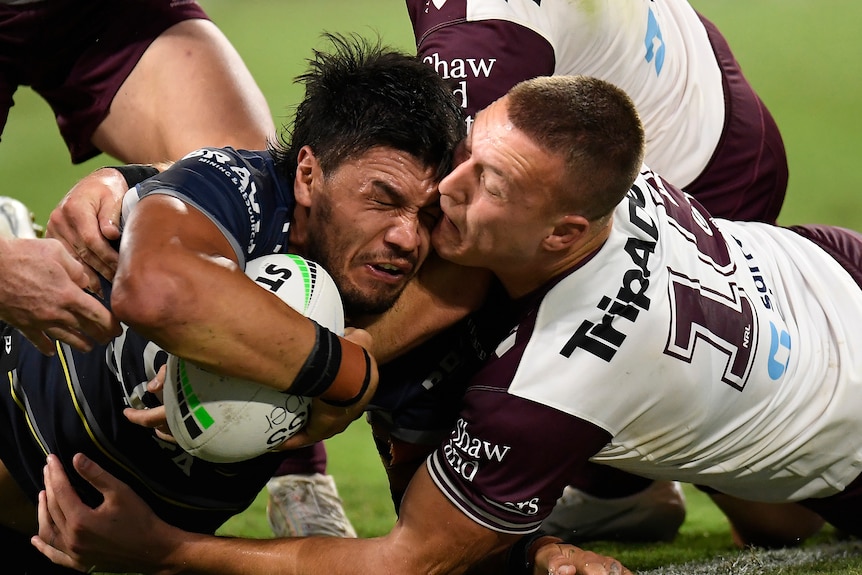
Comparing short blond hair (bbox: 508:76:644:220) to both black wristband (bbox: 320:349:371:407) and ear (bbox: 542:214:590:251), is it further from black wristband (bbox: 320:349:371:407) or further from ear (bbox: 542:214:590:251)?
black wristband (bbox: 320:349:371:407)

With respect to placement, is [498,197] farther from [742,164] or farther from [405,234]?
[742,164]

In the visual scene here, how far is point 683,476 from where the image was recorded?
3.12 meters

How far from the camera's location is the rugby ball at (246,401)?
2475 mm

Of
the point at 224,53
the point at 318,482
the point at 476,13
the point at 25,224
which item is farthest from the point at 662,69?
the point at 25,224

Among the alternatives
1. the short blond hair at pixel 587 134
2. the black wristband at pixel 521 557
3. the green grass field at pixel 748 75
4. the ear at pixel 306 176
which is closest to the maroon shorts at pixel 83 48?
the ear at pixel 306 176

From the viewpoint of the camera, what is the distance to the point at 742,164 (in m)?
3.86

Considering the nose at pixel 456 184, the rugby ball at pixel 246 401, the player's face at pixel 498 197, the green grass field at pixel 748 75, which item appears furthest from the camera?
the green grass field at pixel 748 75

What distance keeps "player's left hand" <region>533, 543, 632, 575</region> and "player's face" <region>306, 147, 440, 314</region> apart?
81 centimetres

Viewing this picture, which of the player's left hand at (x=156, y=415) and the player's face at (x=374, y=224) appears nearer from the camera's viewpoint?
A: the player's left hand at (x=156, y=415)

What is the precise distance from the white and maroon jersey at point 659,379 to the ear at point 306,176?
0.62m

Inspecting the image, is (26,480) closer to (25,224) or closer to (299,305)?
(299,305)

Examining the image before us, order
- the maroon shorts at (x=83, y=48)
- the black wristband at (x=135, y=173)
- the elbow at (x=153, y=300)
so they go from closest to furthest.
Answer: the elbow at (x=153, y=300), the black wristband at (x=135, y=173), the maroon shorts at (x=83, y=48)

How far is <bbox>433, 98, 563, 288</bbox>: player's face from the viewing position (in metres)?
2.60

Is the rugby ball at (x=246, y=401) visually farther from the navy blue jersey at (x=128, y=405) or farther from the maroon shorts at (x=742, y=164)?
the maroon shorts at (x=742, y=164)
